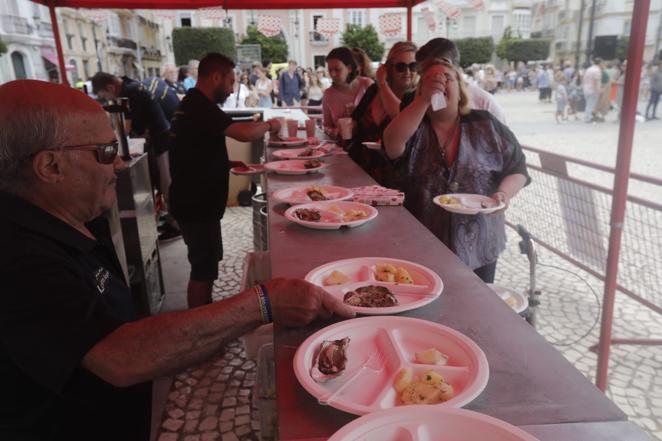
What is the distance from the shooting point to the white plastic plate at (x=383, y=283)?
131 centimetres

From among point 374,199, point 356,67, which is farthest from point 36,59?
point 374,199

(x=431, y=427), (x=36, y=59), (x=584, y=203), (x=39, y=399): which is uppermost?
(x=36, y=59)

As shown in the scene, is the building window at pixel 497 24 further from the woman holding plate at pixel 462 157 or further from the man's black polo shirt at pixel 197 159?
the woman holding plate at pixel 462 157

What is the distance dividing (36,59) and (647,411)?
157ft

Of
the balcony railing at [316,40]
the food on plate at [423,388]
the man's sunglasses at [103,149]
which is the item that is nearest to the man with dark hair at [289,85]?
the man's sunglasses at [103,149]

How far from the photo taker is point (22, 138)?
114cm

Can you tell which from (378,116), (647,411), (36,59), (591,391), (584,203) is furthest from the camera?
(36,59)

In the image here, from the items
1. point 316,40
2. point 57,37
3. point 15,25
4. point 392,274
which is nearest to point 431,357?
point 392,274

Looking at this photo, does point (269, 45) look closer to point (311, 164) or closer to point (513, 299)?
point (311, 164)

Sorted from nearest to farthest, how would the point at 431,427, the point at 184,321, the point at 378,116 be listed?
the point at 431,427, the point at 184,321, the point at 378,116

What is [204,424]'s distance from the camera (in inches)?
109

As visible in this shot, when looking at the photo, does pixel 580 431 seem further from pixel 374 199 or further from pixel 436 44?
pixel 436 44

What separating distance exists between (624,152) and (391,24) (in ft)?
19.9

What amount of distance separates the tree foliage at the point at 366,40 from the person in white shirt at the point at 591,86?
2879 cm
